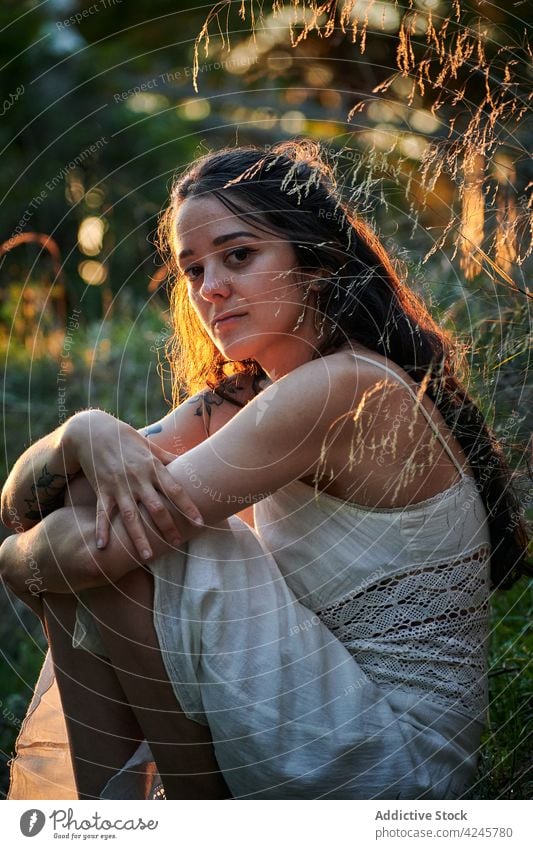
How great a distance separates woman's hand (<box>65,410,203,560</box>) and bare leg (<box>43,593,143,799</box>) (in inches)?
9.0

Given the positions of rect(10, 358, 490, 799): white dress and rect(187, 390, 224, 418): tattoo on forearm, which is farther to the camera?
rect(187, 390, 224, 418): tattoo on forearm

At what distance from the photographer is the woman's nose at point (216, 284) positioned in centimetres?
207

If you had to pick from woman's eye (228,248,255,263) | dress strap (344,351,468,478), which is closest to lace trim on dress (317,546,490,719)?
dress strap (344,351,468,478)

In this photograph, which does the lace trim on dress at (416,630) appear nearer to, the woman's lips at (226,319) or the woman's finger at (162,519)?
the woman's finger at (162,519)

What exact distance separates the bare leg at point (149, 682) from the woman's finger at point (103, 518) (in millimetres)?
85

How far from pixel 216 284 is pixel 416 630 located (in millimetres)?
828

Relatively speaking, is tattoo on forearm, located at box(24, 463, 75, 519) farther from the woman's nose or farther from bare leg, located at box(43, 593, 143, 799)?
the woman's nose

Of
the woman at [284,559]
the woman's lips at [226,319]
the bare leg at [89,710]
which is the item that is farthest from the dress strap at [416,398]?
the bare leg at [89,710]

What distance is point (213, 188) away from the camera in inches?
83.0

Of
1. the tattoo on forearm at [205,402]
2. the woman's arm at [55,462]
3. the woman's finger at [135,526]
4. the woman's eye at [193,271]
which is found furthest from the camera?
the tattoo on forearm at [205,402]

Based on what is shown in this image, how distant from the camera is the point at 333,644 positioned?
1879mm

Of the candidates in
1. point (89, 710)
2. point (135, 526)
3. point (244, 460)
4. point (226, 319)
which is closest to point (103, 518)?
point (135, 526)

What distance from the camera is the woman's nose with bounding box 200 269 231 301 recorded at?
2066mm
